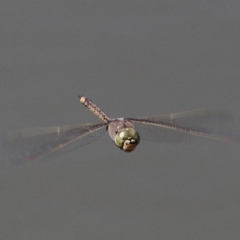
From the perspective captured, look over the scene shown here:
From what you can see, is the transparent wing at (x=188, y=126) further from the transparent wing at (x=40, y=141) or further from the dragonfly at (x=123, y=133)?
the transparent wing at (x=40, y=141)

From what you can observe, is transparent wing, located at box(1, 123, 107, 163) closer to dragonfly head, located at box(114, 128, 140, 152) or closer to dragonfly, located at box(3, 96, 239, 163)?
dragonfly, located at box(3, 96, 239, 163)

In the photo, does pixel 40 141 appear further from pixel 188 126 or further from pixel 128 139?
pixel 188 126

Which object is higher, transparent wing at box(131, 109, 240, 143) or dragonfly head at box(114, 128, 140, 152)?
transparent wing at box(131, 109, 240, 143)

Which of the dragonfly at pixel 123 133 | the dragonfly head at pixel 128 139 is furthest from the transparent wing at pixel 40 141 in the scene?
the dragonfly head at pixel 128 139

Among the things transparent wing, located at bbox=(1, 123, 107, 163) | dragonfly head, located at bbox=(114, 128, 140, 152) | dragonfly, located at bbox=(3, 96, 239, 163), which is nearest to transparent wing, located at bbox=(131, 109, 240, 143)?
dragonfly, located at bbox=(3, 96, 239, 163)

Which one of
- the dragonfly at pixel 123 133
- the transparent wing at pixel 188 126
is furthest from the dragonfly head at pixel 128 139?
the transparent wing at pixel 188 126

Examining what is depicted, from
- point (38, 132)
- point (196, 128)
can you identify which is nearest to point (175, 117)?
point (196, 128)

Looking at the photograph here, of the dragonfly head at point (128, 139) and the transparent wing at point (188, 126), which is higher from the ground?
the transparent wing at point (188, 126)

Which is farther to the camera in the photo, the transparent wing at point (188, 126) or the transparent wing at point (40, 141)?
the transparent wing at point (188, 126)
